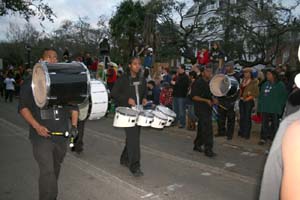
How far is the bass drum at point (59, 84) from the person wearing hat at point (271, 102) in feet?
19.3

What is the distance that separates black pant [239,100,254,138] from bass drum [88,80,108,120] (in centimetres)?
420

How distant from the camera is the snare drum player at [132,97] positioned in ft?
20.1

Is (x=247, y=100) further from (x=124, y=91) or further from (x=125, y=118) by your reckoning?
(x=125, y=118)

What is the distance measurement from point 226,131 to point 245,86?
149 cm

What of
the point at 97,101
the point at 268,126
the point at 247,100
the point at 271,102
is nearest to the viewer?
the point at 97,101

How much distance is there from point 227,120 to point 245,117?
0.54m

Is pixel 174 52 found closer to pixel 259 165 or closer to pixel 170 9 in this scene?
pixel 170 9

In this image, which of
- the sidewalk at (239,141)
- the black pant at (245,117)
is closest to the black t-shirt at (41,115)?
the sidewalk at (239,141)

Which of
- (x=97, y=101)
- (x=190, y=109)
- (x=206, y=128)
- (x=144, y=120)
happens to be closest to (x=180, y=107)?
(x=190, y=109)

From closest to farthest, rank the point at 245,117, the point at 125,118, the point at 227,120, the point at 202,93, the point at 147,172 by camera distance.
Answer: the point at 125,118, the point at 147,172, the point at 202,93, the point at 245,117, the point at 227,120

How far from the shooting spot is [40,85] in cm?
411

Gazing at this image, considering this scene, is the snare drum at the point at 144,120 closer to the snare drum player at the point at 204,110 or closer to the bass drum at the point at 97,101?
the bass drum at the point at 97,101

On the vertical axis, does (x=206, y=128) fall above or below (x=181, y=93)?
below

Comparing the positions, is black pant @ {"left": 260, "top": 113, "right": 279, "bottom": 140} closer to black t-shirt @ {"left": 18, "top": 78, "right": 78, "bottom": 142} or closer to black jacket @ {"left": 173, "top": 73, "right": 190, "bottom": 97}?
black jacket @ {"left": 173, "top": 73, "right": 190, "bottom": 97}
